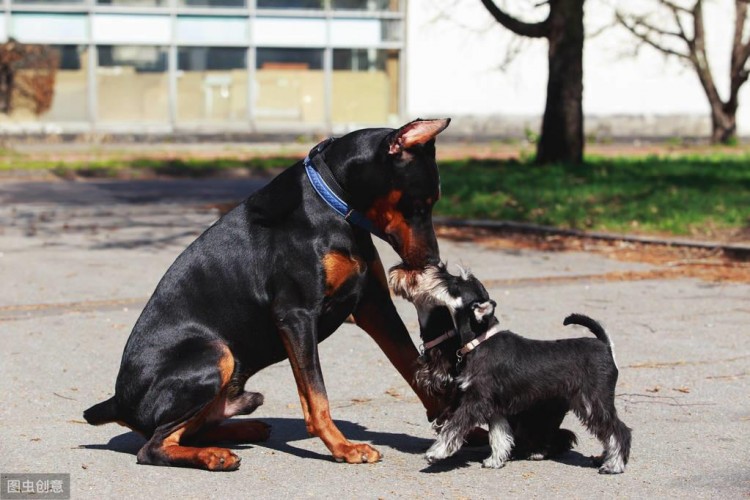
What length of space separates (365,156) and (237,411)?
1363 mm

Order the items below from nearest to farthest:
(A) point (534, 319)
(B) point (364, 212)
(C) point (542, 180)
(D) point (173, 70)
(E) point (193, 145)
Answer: (B) point (364, 212)
(A) point (534, 319)
(C) point (542, 180)
(E) point (193, 145)
(D) point (173, 70)

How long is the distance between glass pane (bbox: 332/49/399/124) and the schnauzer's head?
25539 mm

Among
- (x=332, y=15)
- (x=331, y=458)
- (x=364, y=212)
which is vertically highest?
(x=332, y=15)

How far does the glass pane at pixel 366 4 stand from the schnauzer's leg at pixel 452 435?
25.4 metres

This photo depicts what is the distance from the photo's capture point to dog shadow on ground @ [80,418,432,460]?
5434mm

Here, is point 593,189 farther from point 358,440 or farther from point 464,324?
point 464,324

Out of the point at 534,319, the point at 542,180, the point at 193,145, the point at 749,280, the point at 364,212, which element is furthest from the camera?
the point at 193,145

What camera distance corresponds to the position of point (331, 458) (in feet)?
17.3

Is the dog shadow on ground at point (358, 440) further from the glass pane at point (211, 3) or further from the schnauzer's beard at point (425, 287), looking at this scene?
the glass pane at point (211, 3)

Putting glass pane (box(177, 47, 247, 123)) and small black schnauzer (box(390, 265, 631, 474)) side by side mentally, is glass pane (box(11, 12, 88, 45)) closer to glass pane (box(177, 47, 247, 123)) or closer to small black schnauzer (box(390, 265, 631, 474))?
glass pane (box(177, 47, 247, 123))

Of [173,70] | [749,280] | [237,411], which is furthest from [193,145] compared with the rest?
[237,411]

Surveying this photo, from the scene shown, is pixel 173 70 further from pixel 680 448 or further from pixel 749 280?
pixel 680 448

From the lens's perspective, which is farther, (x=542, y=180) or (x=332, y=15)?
(x=332, y=15)

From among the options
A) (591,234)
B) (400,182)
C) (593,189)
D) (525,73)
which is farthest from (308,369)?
(525,73)
